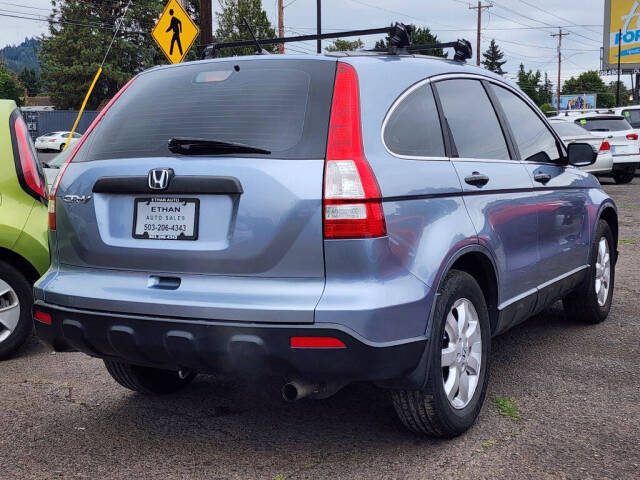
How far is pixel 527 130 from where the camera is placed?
15.9ft

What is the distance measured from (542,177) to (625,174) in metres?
17.5

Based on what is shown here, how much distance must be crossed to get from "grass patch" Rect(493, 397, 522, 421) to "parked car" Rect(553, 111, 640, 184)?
16.3 metres

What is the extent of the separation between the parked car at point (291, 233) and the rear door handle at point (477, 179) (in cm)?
2

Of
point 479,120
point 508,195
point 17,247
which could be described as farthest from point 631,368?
point 17,247

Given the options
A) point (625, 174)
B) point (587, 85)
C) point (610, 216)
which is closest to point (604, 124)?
point (625, 174)

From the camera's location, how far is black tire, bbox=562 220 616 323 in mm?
5582

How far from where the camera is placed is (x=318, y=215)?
9.78ft

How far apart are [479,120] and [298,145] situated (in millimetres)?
1469

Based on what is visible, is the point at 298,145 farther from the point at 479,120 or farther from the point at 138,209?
the point at 479,120

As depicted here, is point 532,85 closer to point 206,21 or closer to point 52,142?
point 52,142

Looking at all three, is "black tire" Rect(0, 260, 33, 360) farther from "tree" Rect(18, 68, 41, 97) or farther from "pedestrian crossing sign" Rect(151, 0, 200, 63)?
"tree" Rect(18, 68, 41, 97)

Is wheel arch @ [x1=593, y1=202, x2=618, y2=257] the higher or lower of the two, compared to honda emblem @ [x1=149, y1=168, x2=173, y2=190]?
lower

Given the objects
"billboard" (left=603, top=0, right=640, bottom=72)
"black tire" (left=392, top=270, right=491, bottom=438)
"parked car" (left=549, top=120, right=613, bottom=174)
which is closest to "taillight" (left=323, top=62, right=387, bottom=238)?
"black tire" (left=392, top=270, right=491, bottom=438)

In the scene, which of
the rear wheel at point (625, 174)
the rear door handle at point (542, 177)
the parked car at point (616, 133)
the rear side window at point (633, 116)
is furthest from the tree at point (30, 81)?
the rear door handle at point (542, 177)
